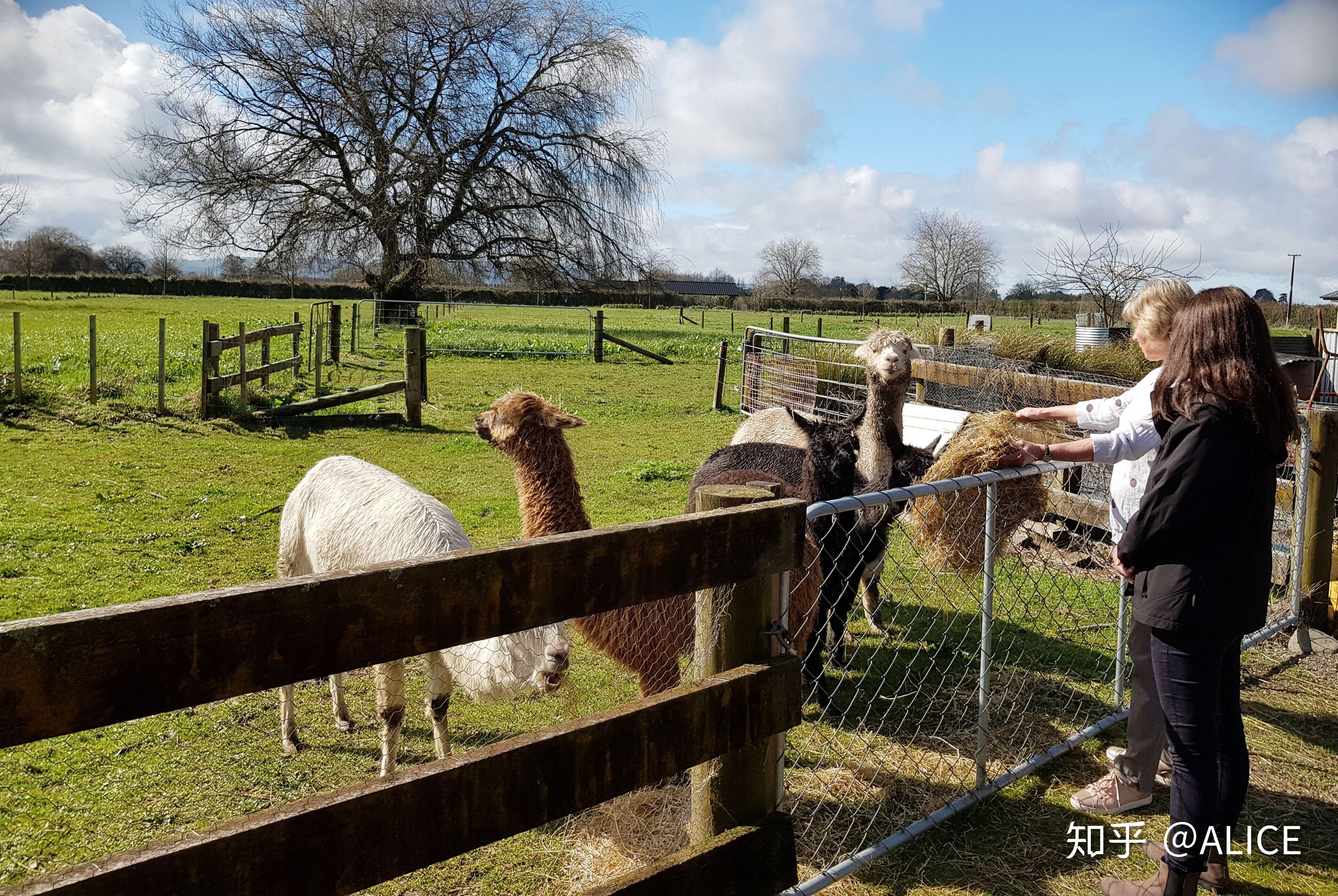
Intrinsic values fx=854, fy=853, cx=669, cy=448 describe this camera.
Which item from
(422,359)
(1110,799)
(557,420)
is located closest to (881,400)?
(557,420)

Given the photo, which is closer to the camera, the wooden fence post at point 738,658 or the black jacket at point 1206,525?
the wooden fence post at point 738,658

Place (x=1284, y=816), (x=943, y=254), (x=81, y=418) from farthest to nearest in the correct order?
(x=943, y=254), (x=81, y=418), (x=1284, y=816)

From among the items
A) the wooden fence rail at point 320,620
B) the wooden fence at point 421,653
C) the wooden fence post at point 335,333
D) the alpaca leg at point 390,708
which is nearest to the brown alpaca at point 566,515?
the alpaca leg at point 390,708

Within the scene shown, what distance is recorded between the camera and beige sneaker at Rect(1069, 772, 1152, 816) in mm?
3484

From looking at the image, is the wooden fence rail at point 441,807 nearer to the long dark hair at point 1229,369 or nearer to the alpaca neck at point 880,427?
the long dark hair at point 1229,369

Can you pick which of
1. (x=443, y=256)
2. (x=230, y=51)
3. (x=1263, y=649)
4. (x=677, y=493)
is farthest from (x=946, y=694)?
(x=230, y=51)

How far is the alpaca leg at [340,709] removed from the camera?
13.8ft

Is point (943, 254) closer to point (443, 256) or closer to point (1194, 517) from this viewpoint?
point (443, 256)

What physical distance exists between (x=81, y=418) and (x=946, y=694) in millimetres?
11185

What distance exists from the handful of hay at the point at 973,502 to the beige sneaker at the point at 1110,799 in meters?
1.03

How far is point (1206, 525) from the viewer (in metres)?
2.56

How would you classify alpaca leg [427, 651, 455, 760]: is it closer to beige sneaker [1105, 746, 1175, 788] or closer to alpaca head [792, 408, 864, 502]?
alpaca head [792, 408, 864, 502]

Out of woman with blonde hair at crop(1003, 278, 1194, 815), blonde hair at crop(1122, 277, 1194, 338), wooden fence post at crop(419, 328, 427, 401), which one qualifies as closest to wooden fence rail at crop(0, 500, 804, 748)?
woman with blonde hair at crop(1003, 278, 1194, 815)

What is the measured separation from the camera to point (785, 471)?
5.28 metres
